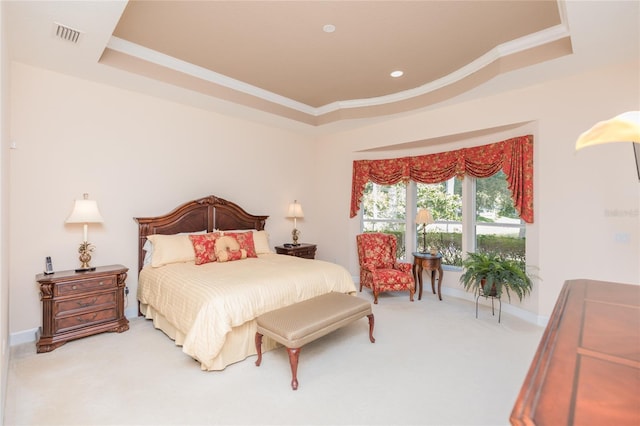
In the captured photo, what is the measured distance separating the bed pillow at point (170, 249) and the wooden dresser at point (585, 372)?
143 inches

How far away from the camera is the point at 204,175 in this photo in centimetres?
448

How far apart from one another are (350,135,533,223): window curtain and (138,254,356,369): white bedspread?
2.32 metres

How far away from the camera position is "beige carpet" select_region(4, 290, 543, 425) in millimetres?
2014

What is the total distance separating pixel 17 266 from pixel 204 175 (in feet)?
7.31

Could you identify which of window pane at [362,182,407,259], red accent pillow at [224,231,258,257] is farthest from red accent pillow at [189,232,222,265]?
window pane at [362,182,407,259]

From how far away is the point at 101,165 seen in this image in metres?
3.56

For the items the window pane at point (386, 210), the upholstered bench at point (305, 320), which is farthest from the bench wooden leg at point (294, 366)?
the window pane at point (386, 210)

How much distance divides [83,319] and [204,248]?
134 centimetres

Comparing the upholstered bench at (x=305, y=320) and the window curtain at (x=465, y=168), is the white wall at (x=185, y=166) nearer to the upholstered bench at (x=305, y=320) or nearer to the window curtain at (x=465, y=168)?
the window curtain at (x=465, y=168)

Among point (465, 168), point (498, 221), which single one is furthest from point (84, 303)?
point (498, 221)

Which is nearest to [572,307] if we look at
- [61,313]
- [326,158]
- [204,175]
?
[61,313]

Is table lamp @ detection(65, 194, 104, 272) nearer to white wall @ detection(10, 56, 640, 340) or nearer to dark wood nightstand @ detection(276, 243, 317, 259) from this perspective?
white wall @ detection(10, 56, 640, 340)

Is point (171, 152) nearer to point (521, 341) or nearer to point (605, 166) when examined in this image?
point (521, 341)

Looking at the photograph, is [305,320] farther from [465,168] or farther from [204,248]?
[465,168]
